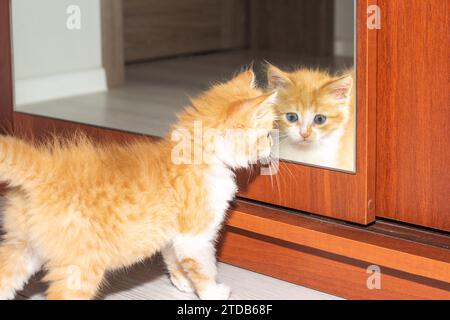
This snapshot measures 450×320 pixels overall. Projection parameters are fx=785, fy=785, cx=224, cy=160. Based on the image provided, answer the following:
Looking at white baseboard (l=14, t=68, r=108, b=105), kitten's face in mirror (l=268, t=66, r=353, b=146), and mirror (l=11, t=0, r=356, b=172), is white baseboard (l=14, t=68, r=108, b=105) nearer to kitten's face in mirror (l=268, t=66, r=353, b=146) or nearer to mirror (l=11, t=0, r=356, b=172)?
mirror (l=11, t=0, r=356, b=172)

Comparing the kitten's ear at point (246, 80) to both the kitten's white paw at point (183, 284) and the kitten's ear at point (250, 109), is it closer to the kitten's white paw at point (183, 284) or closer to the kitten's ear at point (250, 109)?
the kitten's ear at point (250, 109)

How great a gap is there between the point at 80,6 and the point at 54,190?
33.5 inches

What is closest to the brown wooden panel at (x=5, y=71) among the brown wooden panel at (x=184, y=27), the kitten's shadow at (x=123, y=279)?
the kitten's shadow at (x=123, y=279)

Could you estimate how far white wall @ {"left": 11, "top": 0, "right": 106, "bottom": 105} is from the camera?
1.90 meters

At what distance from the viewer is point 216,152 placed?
1.34m

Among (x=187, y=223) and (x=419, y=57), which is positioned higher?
(x=419, y=57)

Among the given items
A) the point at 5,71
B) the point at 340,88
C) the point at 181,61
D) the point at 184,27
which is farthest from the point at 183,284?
the point at 184,27

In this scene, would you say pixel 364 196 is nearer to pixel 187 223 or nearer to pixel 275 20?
pixel 187 223

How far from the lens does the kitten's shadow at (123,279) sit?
1.47m

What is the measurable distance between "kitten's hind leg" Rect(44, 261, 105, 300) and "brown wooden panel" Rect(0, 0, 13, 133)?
0.74 meters

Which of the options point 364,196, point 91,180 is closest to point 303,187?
point 364,196

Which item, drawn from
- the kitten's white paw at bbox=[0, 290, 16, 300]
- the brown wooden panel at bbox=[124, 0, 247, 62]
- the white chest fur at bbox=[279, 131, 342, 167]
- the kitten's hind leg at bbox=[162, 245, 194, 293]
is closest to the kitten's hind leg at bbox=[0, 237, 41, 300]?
the kitten's white paw at bbox=[0, 290, 16, 300]

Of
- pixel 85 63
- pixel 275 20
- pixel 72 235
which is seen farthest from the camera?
pixel 275 20
